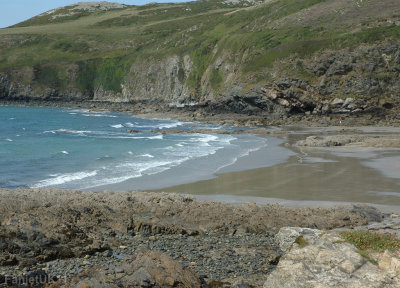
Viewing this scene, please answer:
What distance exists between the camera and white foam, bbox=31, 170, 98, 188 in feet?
87.6

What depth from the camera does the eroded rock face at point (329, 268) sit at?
7.36m

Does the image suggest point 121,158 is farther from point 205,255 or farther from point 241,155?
point 205,255

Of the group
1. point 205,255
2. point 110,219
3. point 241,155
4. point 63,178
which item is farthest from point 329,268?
point 241,155

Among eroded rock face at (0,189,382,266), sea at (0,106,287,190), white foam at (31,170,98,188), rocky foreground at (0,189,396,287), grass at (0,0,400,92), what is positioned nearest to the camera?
rocky foreground at (0,189,396,287)

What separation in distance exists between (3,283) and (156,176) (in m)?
19.8

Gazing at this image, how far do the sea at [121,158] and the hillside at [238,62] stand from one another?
78.9ft

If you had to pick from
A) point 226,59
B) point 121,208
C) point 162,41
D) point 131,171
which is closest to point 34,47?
point 162,41

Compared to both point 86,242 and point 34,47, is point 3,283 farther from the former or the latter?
point 34,47

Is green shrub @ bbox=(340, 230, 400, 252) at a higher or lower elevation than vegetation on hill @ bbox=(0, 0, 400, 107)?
lower

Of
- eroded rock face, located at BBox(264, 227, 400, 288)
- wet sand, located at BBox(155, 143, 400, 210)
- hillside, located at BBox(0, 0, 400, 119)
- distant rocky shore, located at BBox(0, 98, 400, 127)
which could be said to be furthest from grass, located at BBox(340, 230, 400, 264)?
hillside, located at BBox(0, 0, 400, 119)

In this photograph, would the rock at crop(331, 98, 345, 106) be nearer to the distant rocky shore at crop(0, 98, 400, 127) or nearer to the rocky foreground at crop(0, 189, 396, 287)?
the distant rocky shore at crop(0, 98, 400, 127)

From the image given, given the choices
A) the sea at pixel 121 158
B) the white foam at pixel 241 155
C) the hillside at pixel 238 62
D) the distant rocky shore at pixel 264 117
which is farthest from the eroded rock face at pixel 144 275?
the hillside at pixel 238 62

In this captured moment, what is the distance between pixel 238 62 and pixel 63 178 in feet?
243

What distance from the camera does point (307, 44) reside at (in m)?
85.5
